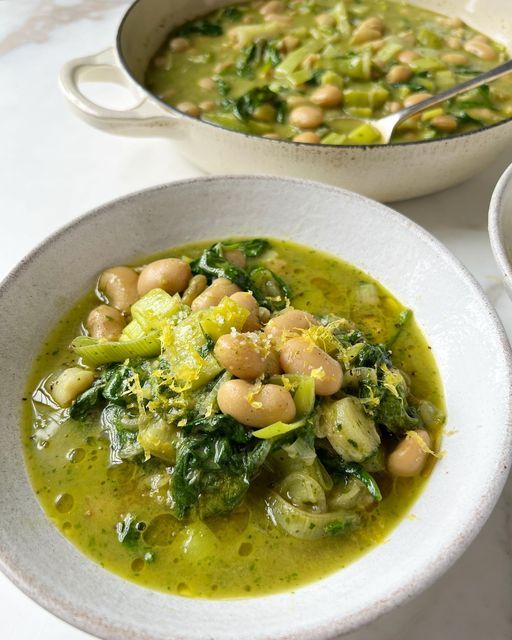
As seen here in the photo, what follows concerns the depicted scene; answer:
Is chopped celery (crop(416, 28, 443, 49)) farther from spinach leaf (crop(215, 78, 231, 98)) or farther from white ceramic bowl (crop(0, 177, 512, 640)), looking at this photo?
white ceramic bowl (crop(0, 177, 512, 640))

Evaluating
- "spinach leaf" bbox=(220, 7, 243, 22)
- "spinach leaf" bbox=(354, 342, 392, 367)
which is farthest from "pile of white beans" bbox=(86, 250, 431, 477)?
"spinach leaf" bbox=(220, 7, 243, 22)

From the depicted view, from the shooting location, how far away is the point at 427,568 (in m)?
1.57

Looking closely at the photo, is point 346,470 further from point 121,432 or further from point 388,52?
point 388,52

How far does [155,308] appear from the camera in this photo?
221cm

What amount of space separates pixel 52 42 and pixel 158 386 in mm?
2934

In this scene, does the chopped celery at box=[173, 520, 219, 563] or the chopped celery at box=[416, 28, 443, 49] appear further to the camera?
the chopped celery at box=[416, 28, 443, 49]

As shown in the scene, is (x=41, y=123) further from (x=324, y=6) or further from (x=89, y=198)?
(x=324, y=6)

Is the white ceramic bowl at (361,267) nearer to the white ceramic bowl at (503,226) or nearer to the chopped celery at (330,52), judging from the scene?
the white ceramic bowl at (503,226)

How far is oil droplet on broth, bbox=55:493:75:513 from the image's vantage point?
1880 mm

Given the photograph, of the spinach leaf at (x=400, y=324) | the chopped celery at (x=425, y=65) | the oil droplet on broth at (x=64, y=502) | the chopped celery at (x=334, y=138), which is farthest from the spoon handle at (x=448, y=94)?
the oil droplet on broth at (x=64, y=502)

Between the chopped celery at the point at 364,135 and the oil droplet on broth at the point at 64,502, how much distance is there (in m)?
1.91

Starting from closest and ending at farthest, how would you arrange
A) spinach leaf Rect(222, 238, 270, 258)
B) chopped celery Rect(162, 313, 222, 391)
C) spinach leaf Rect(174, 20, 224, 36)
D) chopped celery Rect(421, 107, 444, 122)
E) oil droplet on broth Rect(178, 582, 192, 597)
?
1. oil droplet on broth Rect(178, 582, 192, 597)
2. chopped celery Rect(162, 313, 222, 391)
3. spinach leaf Rect(222, 238, 270, 258)
4. chopped celery Rect(421, 107, 444, 122)
5. spinach leaf Rect(174, 20, 224, 36)

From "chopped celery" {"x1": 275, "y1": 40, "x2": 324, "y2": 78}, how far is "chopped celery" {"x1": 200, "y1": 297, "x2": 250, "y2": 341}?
184 centimetres

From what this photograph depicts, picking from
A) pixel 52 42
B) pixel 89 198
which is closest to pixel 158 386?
pixel 89 198
